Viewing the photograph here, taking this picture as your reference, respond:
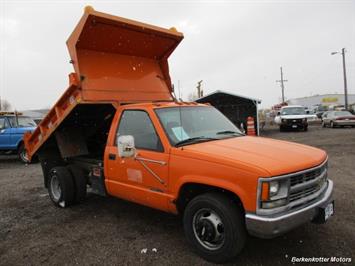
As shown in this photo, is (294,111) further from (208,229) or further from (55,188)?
(208,229)

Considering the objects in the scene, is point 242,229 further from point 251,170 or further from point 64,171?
point 64,171

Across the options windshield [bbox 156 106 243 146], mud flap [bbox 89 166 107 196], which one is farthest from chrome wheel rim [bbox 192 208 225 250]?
mud flap [bbox 89 166 107 196]

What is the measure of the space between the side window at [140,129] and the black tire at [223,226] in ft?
2.99

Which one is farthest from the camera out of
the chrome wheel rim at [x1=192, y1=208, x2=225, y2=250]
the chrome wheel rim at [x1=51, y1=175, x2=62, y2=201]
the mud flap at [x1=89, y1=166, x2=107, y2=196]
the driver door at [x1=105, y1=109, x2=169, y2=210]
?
the chrome wheel rim at [x1=51, y1=175, x2=62, y2=201]

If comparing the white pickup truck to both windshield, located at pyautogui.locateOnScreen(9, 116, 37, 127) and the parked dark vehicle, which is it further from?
windshield, located at pyautogui.locateOnScreen(9, 116, 37, 127)

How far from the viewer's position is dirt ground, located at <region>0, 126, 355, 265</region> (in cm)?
372

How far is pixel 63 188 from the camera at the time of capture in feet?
18.5

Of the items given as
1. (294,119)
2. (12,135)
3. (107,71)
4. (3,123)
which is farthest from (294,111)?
(107,71)

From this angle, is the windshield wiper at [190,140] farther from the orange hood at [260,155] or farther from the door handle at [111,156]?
the door handle at [111,156]

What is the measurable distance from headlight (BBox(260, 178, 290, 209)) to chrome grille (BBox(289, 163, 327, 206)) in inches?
4.0

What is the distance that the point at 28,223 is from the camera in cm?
516

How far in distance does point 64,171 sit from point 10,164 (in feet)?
26.3

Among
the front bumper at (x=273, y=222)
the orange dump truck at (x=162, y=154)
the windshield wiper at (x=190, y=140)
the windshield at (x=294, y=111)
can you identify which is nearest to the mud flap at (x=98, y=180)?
the orange dump truck at (x=162, y=154)

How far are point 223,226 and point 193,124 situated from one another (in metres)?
1.61
